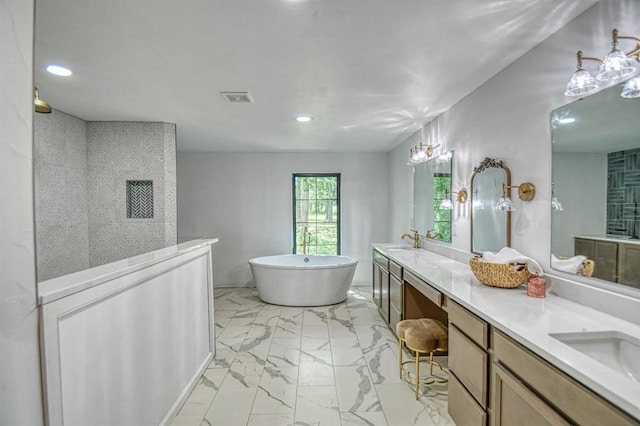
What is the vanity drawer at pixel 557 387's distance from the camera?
927 millimetres

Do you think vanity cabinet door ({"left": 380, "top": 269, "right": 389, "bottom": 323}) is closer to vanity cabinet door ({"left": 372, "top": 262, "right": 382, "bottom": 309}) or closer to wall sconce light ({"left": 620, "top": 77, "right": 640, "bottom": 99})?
vanity cabinet door ({"left": 372, "top": 262, "right": 382, "bottom": 309})

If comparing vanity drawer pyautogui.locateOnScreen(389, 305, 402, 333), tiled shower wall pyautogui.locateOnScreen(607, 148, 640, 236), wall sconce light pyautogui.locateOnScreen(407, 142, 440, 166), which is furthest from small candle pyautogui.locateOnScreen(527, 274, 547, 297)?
wall sconce light pyautogui.locateOnScreen(407, 142, 440, 166)

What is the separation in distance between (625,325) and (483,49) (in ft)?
5.58

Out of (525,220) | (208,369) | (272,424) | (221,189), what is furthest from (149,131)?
(525,220)

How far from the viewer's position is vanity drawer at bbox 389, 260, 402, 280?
3.18 m

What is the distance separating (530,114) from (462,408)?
1.89m

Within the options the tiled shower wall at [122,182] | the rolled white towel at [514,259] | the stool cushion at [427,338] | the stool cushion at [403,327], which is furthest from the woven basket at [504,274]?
the tiled shower wall at [122,182]

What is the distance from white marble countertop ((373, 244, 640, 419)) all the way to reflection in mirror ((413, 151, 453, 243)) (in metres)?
1.04

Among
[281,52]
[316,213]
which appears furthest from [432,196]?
[316,213]

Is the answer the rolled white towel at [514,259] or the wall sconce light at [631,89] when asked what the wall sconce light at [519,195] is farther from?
the wall sconce light at [631,89]

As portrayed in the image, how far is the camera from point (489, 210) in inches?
100

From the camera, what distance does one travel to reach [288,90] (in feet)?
8.92

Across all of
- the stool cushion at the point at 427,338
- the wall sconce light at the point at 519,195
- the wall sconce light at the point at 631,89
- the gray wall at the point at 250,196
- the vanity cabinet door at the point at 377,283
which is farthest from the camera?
the gray wall at the point at 250,196

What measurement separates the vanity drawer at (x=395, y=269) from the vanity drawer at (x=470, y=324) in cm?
117
